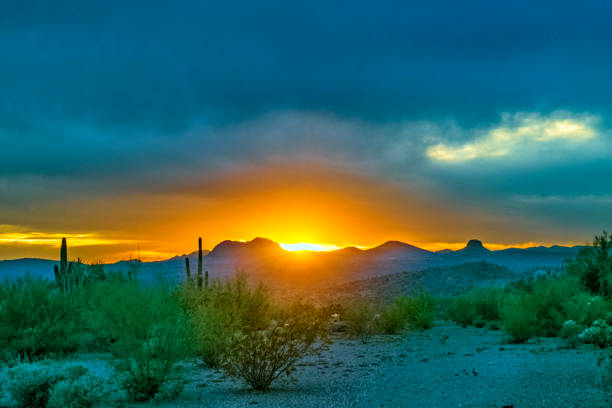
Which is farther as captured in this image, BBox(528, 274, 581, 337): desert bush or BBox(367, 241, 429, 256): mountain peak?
BBox(367, 241, 429, 256): mountain peak

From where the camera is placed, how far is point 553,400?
11414 mm

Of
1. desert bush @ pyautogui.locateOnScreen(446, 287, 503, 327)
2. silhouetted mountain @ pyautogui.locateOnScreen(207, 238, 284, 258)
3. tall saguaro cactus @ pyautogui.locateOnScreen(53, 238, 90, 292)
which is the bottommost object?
desert bush @ pyautogui.locateOnScreen(446, 287, 503, 327)

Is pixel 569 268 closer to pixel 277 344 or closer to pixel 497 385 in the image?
pixel 497 385

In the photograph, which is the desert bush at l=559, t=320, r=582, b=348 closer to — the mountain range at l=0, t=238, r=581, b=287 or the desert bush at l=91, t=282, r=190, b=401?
the desert bush at l=91, t=282, r=190, b=401

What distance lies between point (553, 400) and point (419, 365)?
21.3 feet

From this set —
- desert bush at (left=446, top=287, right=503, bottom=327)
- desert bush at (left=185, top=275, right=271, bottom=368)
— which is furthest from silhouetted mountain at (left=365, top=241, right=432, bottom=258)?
desert bush at (left=185, top=275, right=271, bottom=368)

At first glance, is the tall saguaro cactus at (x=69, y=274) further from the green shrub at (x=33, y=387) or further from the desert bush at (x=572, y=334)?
the desert bush at (x=572, y=334)

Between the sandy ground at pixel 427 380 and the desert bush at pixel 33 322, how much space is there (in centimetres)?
118

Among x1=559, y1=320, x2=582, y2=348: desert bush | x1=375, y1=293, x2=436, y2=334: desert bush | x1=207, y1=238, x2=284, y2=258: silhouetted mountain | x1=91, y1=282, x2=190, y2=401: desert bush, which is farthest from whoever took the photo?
x1=207, y1=238, x2=284, y2=258: silhouetted mountain

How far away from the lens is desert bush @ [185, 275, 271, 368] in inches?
683

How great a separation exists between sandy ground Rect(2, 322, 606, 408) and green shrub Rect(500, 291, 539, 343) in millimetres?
824

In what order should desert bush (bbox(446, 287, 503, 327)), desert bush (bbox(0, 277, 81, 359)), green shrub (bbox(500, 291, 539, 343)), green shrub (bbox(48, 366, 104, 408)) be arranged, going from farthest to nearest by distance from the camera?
desert bush (bbox(446, 287, 503, 327)) → green shrub (bbox(500, 291, 539, 343)) → desert bush (bbox(0, 277, 81, 359)) → green shrub (bbox(48, 366, 104, 408))

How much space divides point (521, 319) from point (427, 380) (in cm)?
945

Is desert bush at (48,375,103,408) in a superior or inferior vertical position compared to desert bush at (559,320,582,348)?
superior
